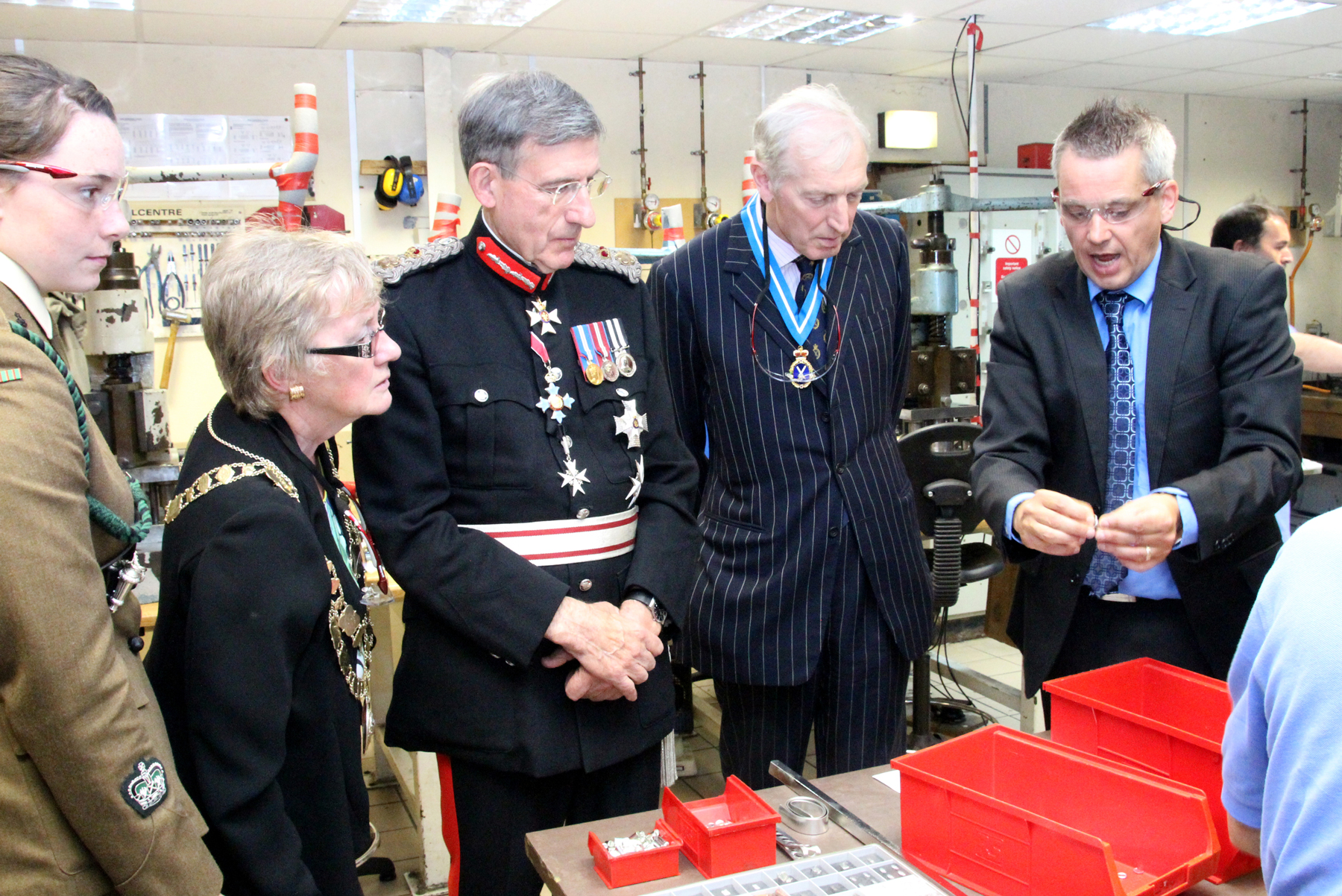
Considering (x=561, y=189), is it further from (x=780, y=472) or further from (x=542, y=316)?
(x=780, y=472)

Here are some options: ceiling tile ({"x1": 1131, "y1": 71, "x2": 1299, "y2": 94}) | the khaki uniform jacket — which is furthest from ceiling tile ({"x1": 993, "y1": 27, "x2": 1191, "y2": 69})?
the khaki uniform jacket

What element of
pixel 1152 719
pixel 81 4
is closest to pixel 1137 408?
pixel 1152 719

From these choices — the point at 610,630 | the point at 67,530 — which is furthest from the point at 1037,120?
the point at 67,530

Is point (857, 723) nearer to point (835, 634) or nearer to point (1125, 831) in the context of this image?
point (835, 634)

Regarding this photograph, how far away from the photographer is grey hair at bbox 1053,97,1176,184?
1.68 meters

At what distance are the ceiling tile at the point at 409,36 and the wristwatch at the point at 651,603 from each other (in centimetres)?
469

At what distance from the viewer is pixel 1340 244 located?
29.7 feet

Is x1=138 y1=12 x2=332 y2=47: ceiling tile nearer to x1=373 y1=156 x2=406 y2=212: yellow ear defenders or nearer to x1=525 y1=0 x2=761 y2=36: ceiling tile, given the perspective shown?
x1=373 y1=156 x2=406 y2=212: yellow ear defenders

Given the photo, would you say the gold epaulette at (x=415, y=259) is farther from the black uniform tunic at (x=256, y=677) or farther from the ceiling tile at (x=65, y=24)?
the ceiling tile at (x=65, y=24)

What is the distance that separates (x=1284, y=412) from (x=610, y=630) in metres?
1.08

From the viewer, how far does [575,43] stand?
610 cm

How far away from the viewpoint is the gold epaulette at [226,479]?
49.4 inches

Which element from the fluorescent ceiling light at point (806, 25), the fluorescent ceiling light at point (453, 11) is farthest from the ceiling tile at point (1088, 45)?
the fluorescent ceiling light at point (453, 11)

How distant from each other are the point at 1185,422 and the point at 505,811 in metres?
1.22
